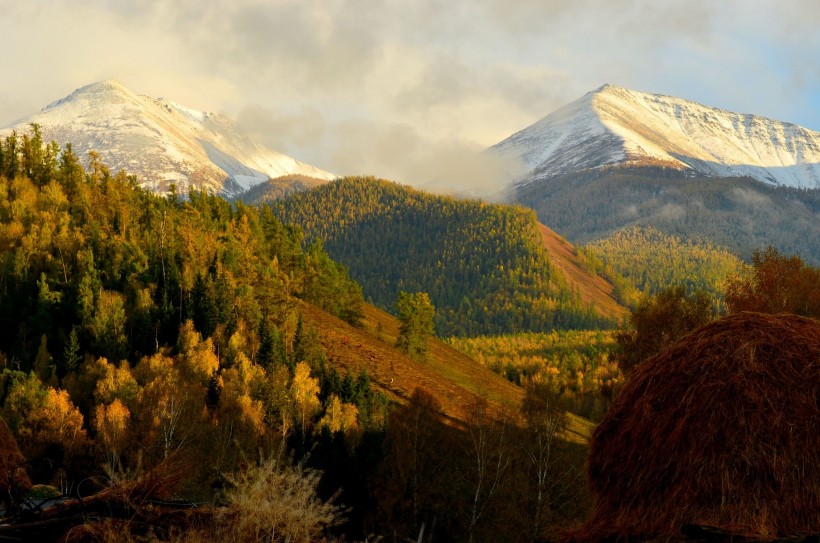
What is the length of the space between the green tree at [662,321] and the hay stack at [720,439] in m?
51.0

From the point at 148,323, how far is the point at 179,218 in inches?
1430

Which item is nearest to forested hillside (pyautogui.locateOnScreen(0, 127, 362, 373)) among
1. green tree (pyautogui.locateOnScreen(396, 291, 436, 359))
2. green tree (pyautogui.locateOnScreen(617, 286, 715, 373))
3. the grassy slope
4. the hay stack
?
the grassy slope

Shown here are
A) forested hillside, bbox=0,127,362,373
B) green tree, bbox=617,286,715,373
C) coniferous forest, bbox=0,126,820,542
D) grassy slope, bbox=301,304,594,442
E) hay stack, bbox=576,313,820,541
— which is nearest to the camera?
hay stack, bbox=576,313,820,541

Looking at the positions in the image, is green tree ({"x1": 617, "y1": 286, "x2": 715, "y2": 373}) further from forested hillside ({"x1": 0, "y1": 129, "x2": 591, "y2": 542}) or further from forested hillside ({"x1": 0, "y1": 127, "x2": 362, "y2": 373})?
forested hillside ({"x1": 0, "y1": 127, "x2": 362, "y2": 373})

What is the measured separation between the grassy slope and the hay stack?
3611 inches

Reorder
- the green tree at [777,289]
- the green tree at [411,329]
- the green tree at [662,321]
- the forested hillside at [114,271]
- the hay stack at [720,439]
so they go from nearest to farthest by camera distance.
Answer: the hay stack at [720,439] → the green tree at [777,289] → the green tree at [662,321] → the forested hillside at [114,271] → the green tree at [411,329]

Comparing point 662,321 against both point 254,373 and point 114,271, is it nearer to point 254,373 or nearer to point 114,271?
point 254,373

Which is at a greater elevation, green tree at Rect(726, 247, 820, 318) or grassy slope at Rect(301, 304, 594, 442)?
green tree at Rect(726, 247, 820, 318)

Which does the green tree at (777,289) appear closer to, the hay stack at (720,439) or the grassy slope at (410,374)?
the grassy slope at (410,374)

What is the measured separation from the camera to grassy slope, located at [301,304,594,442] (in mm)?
115750

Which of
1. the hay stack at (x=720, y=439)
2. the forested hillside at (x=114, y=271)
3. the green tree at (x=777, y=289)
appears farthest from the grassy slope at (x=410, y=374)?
the hay stack at (x=720, y=439)

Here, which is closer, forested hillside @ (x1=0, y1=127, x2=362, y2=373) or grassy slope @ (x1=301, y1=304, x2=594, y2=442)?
forested hillside @ (x1=0, y1=127, x2=362, y2=373)

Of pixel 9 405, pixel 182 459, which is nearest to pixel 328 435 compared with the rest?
pixel 9 405

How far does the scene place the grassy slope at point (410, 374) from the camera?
380 feet
